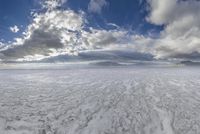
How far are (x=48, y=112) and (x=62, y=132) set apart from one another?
3.17 m

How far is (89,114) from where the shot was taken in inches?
368

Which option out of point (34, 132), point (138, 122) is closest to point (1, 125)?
point (34, 132)

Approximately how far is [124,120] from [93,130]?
1.92 metres

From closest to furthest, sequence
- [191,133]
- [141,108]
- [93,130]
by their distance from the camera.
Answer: [191,133] < [93,130] < [141,108]

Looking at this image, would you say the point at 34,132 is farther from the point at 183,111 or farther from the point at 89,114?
the point at 183,111

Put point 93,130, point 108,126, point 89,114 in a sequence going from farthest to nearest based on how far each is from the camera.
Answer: point 89,114, point 108,126, point 93,130

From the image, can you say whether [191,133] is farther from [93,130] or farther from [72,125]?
[72,125]

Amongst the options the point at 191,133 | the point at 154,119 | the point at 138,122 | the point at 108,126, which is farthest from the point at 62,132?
the point at 191,133

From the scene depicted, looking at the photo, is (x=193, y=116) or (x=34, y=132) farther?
(x=193, y=116)

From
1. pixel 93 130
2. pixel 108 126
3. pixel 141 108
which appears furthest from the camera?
pixel 141 108

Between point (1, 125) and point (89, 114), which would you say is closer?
point (1, 125)

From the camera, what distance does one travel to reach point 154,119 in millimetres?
8281

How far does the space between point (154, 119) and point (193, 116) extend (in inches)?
89.1

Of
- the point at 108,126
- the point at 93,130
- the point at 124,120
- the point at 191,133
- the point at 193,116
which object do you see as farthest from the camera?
the point at 193,116
